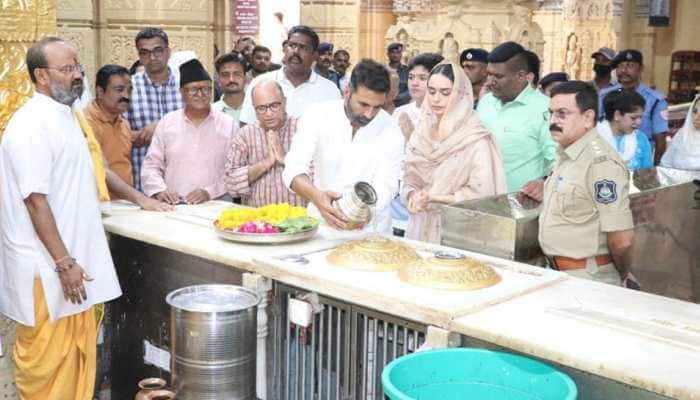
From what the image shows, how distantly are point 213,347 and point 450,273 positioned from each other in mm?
845

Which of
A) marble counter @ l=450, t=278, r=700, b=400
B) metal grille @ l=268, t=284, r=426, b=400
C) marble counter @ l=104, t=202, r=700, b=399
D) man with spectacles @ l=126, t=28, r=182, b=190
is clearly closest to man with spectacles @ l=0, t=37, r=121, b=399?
marble counter @ l=104, t=202, r=700, b=399

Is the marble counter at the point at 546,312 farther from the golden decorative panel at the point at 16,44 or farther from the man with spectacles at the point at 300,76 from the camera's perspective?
the man with spectacles at the point at 300,76

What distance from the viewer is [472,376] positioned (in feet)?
7.84

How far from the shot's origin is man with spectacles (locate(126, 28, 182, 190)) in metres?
5.21

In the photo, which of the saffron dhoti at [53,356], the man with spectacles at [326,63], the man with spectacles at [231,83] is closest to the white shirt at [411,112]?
the man with spectacles at [231,83]

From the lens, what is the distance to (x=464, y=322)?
8.10ft

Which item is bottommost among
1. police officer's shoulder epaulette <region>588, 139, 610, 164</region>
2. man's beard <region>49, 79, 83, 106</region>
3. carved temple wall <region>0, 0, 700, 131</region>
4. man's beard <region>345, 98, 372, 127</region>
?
police officer's shoulder epaulette <region>588, 139, 610, 164</region>

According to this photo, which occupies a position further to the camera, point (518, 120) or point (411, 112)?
point (411, 112)

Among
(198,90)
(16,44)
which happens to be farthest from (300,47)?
(16,44)

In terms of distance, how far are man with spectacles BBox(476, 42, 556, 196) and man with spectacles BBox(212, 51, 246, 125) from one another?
179 cm

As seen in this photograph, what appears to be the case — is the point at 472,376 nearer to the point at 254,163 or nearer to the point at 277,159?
the point at 277,159

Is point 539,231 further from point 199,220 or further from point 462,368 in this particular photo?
point 199,220

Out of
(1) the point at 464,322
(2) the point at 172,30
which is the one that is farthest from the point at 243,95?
(1) the point at 464,322

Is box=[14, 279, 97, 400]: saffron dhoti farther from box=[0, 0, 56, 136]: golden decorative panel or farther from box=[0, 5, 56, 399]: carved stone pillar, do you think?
box=[0, 0, 56, 136]: golden decorative panel
